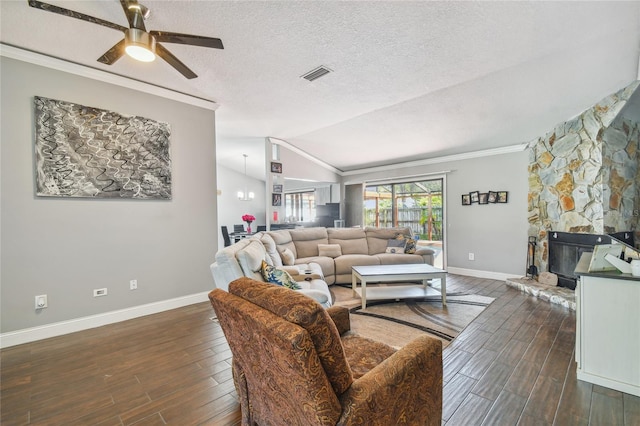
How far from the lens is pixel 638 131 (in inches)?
148

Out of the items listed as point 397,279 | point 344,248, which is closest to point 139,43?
point 397,279

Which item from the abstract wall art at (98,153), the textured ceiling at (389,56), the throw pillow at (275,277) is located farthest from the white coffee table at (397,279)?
the abstract wall art at (98,153)

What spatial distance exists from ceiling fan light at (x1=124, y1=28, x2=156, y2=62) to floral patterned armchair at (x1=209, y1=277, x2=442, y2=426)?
6.41 ft

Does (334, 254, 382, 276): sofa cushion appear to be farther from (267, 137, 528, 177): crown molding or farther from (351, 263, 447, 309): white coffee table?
(267, 137, 528, 177): crown molding

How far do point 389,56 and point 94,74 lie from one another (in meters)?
3.31

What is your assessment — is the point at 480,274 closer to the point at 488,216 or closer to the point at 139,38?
the point at 488,216

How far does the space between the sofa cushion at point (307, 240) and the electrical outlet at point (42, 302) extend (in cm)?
328

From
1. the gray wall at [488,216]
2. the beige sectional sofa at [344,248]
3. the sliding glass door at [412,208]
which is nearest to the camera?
the beige sectional sofa at [344,248]

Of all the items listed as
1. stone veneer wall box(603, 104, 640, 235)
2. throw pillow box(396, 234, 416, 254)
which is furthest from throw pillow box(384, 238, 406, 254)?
stone veneer wall box(603, 104, 640, 235)

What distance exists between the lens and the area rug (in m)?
2.77

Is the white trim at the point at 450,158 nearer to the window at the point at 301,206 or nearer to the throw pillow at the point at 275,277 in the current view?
the window at the point at 301,206

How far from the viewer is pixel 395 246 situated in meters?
5.09

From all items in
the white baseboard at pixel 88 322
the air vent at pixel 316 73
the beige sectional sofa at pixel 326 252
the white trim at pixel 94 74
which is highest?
the air vent at pixel 316 73

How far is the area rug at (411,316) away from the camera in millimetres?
2774
